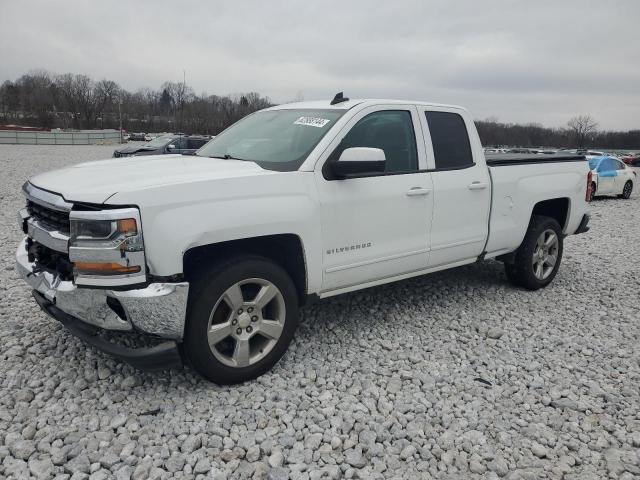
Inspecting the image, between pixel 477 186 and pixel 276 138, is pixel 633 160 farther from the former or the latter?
pixel 276 138

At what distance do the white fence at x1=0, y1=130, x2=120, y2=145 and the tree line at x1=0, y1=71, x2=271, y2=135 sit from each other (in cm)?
2122

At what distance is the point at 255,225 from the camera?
3205 millimetres

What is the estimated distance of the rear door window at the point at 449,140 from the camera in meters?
4.46

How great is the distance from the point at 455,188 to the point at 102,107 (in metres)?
98.2

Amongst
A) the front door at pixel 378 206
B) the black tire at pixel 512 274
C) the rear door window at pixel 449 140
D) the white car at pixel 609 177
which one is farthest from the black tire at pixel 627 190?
the front door at pixel 378 206

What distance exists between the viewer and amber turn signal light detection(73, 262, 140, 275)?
2855mm

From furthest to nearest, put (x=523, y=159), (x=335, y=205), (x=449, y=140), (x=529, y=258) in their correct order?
1. (x=529, y=258)
2. (x=523, y=159)
3. (x=449, y=140)
4. (x=335, y=205)

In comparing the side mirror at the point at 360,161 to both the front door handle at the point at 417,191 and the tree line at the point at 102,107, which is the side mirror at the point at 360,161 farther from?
the tree line at the point at 102,107

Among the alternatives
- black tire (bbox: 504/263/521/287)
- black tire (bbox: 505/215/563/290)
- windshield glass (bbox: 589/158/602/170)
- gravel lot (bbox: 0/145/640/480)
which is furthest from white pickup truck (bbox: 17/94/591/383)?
windshield glass (bbox: 589/158/602/170)

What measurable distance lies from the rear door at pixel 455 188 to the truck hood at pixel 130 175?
1.66m

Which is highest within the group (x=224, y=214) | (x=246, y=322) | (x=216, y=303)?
(x=224, y=214)

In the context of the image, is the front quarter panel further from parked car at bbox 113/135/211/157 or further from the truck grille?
parked car at bbox 113/135/211/157

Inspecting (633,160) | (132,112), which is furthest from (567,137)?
(132,112)

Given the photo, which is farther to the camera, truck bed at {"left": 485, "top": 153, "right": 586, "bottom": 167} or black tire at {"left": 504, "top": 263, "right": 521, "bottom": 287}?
black tire at {"left": 504, "top": 263, "right": 521, "bottom": 287}
